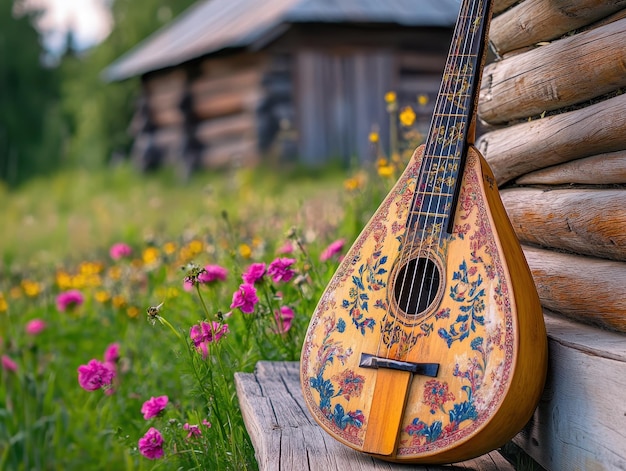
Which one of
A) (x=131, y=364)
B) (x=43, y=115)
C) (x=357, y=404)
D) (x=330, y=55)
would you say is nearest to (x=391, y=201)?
(x=357, y=404)

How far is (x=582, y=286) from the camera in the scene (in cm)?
208

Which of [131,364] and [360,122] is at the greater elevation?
[360,122]

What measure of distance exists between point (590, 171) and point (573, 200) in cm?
8

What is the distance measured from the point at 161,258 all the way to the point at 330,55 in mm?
7002

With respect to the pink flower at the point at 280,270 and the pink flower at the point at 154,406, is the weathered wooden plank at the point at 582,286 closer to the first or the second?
the pink flower at the point at 280,270

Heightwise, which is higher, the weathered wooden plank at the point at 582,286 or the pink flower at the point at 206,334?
the weathered wooden plank at the point at 582,286

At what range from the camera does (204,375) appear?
7.94 ft

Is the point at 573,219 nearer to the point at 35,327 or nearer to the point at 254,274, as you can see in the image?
the point at 254,274

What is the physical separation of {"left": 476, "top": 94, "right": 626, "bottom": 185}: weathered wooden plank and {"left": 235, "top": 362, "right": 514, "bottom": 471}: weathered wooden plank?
29.7 inches

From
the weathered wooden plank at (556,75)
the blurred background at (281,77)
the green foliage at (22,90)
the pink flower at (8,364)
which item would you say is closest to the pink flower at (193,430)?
the weathered wooden plank at (556,75)

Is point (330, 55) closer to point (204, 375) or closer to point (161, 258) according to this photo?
point (161, 258)

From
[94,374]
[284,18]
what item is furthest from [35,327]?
[284,18]

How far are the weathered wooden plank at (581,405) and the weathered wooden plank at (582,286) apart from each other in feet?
0.13

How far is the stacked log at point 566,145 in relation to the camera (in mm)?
1979
